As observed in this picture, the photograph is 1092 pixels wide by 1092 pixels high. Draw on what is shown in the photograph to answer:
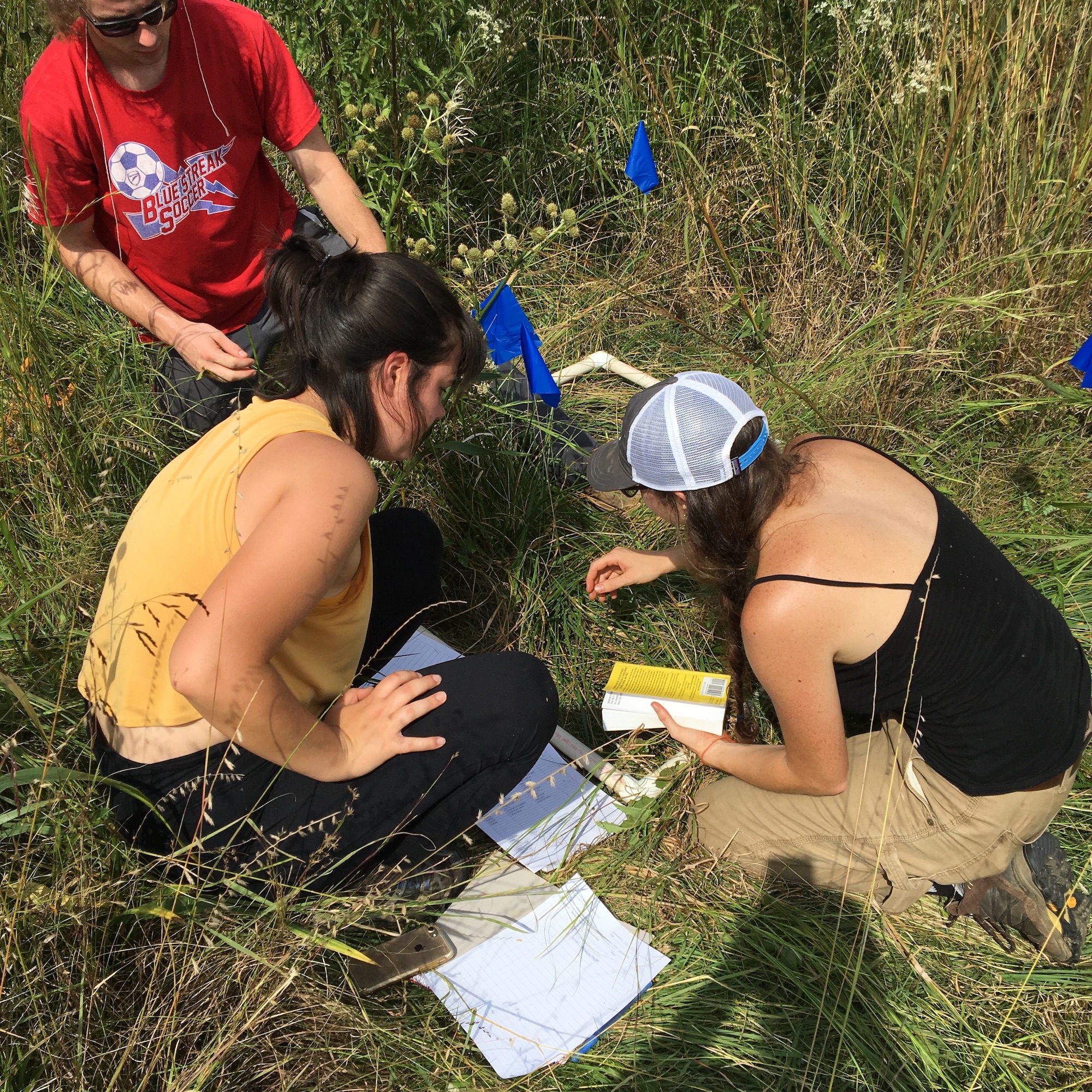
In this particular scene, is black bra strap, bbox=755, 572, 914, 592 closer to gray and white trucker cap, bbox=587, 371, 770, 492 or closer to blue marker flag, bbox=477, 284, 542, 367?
gray and white trucker cap, bbox=587, 371, 770, 492

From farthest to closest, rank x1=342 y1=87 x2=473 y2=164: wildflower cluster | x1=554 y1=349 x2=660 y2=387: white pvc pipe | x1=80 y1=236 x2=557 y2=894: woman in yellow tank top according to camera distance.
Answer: x1=554 y1=349 x2=660 y2=387: white pvc pipe < x1=342 y1=87 x2=473 y2=164: wildflower cluster < x1=80 y1=236 x2=557 y2=894: woman in yellow tank top

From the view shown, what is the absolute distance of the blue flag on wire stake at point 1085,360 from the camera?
2168mm

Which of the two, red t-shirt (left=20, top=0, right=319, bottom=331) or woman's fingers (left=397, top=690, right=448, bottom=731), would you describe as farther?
red t-shirt (left=20, top=0, right=319, bottom=331)

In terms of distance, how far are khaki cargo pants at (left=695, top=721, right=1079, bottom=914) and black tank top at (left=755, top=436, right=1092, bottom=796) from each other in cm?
6

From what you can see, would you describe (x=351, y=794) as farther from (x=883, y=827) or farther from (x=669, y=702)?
(x=883, y=827)

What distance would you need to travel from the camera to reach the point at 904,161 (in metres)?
2.85

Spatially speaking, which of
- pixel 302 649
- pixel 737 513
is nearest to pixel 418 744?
pixel 302 649

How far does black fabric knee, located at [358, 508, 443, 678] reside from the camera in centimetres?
220

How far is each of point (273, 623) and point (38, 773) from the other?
1.33 ft

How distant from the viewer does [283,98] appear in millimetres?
2441

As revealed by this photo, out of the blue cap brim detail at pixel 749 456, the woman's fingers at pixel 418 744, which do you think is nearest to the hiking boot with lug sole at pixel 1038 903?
the blue cap brim detail at pixel 749 456

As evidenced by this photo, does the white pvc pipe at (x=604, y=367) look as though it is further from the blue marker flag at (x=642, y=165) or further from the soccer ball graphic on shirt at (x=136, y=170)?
the soccer ball graphic on shirt at (x=136, y=170)

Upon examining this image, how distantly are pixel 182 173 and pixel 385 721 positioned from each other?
5.13 ft

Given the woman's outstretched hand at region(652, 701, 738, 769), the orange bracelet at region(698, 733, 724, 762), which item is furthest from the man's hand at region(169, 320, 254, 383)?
the orange bracelet at region(698, 733, 724, 762)
